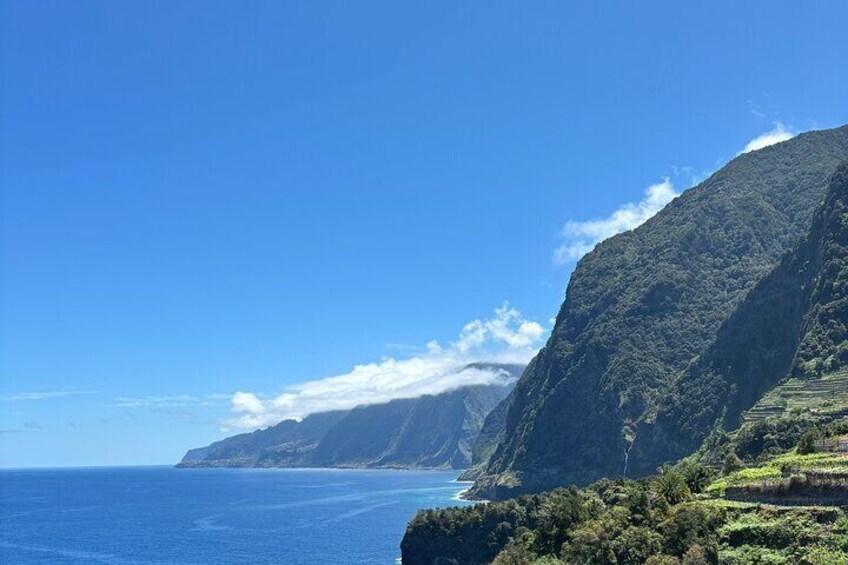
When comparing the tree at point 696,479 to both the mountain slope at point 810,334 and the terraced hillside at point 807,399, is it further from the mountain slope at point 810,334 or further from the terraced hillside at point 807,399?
the mountain slope at point 810,334

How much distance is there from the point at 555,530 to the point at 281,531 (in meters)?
125

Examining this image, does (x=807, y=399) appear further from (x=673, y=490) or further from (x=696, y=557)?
(x=696, y=557)

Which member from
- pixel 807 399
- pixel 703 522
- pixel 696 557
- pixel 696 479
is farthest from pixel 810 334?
pixel 696 557

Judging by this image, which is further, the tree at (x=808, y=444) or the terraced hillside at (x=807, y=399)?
the terraced hillside at (x=807, y=399)

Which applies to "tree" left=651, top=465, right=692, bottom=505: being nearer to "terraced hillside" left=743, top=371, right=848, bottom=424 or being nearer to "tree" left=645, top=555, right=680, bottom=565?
"tree" left=645, top=555, right=680, bottom=565

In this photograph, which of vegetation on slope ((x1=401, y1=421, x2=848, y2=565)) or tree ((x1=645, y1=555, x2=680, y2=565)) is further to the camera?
tree ((x1=645, y1=555, x2=680, y2=565))

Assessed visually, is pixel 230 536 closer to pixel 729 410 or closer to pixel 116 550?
pixel 116 550

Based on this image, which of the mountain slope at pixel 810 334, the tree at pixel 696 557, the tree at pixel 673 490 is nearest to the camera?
the tree at pixel 696 557

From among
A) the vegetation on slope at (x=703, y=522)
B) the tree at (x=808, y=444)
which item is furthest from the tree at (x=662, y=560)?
the tree at (x=808, y=444)

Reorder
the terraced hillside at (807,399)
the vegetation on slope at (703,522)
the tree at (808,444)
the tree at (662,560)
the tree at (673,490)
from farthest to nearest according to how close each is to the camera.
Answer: the terraced hillside at (807,399)
the tree at (808,444)
the tree at (673,490)
the tree at (662,560)
the vegetation on slope at (703,522)

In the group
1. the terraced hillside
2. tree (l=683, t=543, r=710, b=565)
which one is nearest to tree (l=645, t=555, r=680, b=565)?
tree (l=683, t=543, r=710, b=565)

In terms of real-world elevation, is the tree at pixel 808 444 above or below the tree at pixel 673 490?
above

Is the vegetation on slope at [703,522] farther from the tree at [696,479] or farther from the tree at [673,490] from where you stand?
the tree at [673,490]

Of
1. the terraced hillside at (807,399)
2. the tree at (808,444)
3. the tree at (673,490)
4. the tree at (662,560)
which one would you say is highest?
the terraced hillside at (807,399)
